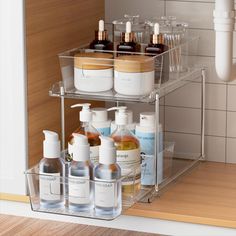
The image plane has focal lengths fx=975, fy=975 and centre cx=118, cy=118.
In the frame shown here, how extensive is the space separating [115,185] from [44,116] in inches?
14.2

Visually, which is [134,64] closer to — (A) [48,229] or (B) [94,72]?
(B) [94,72]

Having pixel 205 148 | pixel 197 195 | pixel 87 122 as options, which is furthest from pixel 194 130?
pixel 87 122

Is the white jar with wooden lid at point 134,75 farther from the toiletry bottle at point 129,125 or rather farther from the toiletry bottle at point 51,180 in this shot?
the toiletry bottle at point 51,180

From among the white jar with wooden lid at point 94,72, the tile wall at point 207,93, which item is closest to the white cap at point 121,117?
the white jar with wooden lid at point 94,72

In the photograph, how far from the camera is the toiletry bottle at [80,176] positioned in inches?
85.5

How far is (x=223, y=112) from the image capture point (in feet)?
8.92

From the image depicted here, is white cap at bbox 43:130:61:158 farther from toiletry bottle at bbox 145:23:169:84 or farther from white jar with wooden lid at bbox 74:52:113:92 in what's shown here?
toiletry bottle at bbox 145:23:169:84

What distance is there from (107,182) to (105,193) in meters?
0.03

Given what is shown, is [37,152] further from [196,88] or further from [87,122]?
[196,88]

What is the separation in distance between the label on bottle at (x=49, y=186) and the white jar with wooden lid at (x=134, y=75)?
276 millimetres

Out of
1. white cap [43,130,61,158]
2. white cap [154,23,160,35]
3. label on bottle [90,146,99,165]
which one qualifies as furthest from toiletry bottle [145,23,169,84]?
white cap [43,130,61,158]

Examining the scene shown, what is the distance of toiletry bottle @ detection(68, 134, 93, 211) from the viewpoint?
2.17 metres

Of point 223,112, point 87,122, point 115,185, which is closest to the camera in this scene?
point 115,185

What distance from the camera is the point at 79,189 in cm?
219
